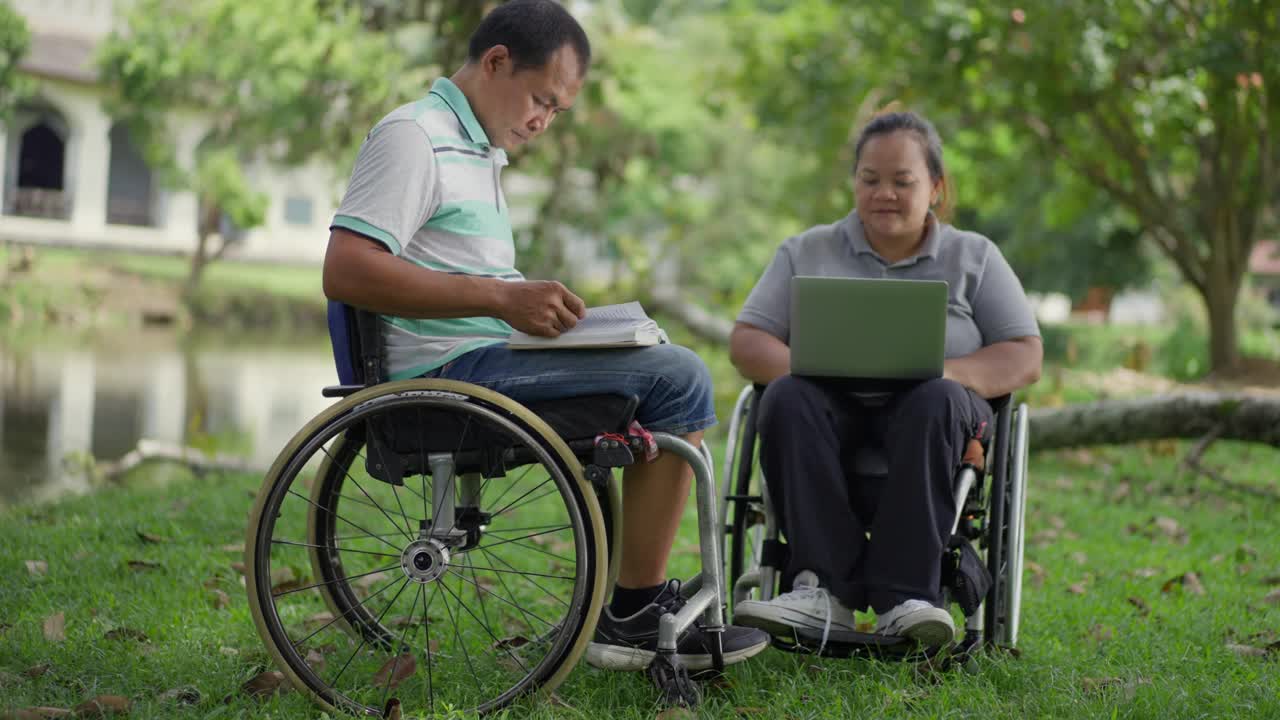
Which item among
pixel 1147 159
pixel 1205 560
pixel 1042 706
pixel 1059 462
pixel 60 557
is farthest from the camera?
pixel 1147 159

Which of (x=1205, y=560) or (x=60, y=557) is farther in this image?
(x=1205, y=560)

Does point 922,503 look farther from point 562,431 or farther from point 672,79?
point 672,79

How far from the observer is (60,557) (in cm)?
412

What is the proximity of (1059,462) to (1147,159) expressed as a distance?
21.8 ft

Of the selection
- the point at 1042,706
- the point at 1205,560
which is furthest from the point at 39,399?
the point at 1042,706

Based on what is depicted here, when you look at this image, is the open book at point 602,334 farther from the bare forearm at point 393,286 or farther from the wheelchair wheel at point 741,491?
the wheelchair wheel at point 741,491

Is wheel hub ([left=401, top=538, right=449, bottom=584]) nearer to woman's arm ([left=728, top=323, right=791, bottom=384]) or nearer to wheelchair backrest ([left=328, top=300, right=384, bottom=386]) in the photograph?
wheelchair backrest ([left=328, top=300, right=384, bottom=386])

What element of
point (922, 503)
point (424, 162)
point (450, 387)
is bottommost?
point (922, 503)

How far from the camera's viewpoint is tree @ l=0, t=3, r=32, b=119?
83.9ft

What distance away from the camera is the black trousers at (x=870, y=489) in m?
3.01

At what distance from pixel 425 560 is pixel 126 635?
3.41 feet

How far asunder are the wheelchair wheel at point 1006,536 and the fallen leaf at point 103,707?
74.9 inches

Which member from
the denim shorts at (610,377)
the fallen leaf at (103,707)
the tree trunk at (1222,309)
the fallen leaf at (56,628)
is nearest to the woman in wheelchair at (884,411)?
the denim shorts at (610,377)

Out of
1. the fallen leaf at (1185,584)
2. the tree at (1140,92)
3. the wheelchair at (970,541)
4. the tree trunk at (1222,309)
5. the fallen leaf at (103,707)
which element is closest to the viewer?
the fallen leaf at (103,707)
